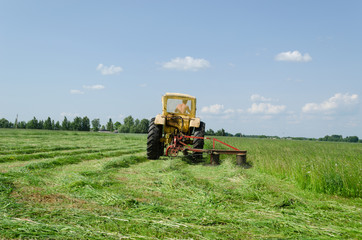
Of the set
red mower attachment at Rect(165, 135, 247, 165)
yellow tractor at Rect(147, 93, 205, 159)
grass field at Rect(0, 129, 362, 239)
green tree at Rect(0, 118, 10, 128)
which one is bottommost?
grass field at Rect(0, 129, 362, 239)

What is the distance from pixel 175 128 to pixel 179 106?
2.81 ft

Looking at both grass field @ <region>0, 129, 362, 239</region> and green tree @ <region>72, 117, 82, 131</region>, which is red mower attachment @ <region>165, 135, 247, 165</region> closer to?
grass field @ <region>0, 129, 362, 239</region>

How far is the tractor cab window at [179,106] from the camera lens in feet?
33.3

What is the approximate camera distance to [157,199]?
4.27 m

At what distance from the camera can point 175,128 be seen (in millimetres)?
9914

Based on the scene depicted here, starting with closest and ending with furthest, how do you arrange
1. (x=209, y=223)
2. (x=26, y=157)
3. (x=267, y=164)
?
(x=209, y=223) < (x=267, y=164) < (x=26, y=157)

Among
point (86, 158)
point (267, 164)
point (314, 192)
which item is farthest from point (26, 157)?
point (314, 192)

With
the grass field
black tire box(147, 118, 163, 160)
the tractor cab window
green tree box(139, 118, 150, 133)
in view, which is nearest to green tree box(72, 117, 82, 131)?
green tree box(139, 118, 150, 133)

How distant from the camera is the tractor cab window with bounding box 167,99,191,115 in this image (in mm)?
10148

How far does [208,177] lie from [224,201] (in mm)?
2450

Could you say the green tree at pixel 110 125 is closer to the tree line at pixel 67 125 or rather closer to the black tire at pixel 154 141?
the tree line at pixel 67 125

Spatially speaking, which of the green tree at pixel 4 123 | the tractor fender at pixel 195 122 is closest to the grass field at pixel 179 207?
the tractor fender at pixel 195 122

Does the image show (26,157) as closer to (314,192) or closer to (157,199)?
(157,199)

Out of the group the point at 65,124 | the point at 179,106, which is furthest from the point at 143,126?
the point at 179,106
